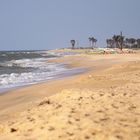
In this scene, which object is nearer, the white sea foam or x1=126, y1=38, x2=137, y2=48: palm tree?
the white sea foam

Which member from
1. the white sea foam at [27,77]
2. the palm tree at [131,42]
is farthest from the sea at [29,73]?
the palm tree at [131,42]

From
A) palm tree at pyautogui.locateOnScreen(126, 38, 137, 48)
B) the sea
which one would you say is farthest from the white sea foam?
palm tree at pyautogui.locateOnScreen(126, 38, 137, 48)

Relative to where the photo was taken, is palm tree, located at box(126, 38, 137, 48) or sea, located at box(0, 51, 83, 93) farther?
palm tree, located at box(126, 38, 137, 48)

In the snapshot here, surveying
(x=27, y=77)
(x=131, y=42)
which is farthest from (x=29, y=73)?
(x=131, y=42)

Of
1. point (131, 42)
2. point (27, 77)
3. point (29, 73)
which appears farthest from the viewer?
point (131, 42)

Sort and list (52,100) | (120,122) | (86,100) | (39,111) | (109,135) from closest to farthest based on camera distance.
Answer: (109,135) < (120,122) < (39,111) < (86,100) < (52,100)

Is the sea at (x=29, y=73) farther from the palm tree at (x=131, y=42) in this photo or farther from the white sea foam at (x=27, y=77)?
the palm tree at (x=131, y=42)

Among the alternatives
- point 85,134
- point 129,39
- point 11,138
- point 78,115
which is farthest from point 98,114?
point 129,39

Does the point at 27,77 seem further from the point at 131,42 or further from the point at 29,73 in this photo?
the point at 131,42

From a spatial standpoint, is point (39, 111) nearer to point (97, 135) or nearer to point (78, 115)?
point (78, 115)

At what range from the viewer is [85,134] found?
5.62m

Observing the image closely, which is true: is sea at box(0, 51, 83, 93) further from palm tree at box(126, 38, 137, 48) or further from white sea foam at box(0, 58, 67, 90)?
palm tree at box(126, 38, 137, 48)

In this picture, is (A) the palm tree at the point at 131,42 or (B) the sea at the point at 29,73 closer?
(B) the sea at the point at 29,73

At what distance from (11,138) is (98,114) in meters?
1.74
